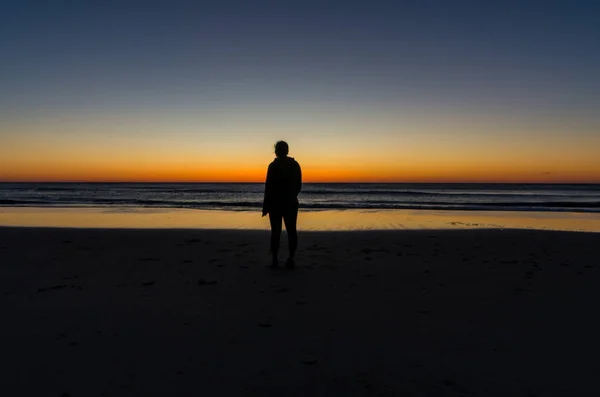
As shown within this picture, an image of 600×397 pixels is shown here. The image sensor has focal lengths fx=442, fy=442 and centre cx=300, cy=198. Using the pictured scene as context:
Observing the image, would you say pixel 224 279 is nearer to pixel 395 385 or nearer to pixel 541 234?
pixel 395 385

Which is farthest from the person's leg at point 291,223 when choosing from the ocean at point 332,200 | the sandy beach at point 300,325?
the ocean at point 332,200

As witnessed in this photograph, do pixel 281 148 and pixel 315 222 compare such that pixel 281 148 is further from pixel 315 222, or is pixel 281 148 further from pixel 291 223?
pixel 315 222

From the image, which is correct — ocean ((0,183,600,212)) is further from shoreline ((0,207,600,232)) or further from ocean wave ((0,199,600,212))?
shoreline ((0,207,600,232))

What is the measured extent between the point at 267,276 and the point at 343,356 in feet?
11.1

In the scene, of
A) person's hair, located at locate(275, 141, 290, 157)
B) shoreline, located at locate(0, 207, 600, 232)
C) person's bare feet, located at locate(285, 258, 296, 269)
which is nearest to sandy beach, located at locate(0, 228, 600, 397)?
person's bare feet, located at locate(285, 258, 296, 269)

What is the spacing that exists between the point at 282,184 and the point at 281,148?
65cm

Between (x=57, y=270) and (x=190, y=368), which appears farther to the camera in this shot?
(x=57, y=270)

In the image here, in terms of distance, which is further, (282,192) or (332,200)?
(332,200)

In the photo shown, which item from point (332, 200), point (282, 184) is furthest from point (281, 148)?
point (332, 200)

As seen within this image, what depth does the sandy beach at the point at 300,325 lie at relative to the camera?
3301 mm

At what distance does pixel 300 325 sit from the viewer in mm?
4574

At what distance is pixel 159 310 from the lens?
509 centimetres

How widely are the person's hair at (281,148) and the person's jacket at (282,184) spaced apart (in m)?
0.08

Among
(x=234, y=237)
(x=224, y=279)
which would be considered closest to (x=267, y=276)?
(x=224, y=279)
